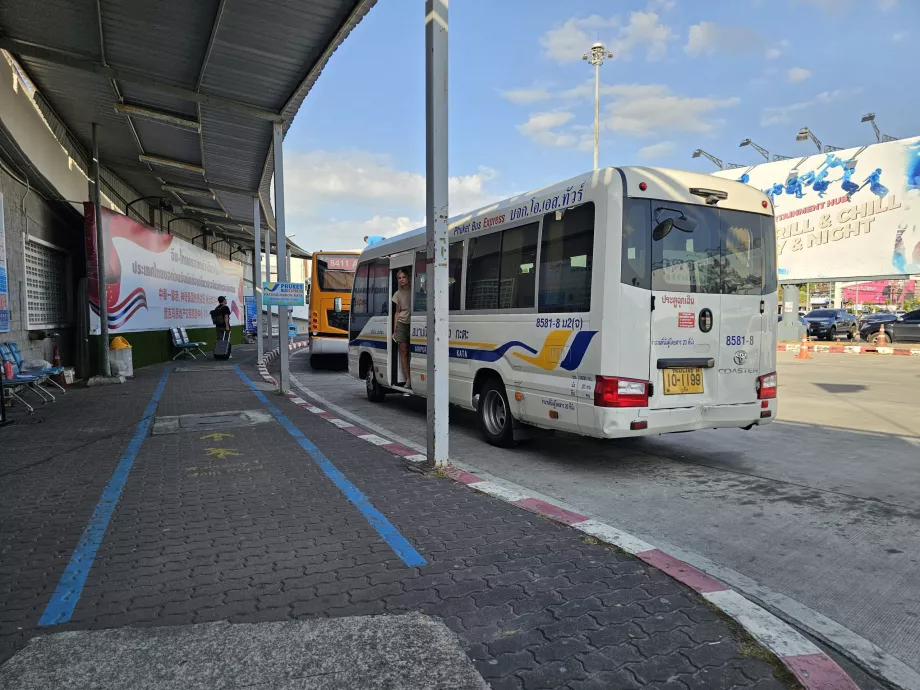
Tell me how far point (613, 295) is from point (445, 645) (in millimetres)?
3758

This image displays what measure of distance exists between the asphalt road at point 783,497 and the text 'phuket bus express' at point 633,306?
1.85 feet

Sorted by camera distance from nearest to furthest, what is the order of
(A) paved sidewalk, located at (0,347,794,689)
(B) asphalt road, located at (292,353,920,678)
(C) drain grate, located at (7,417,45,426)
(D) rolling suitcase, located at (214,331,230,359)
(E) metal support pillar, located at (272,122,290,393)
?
(A) paved sidewalk, located at (0,347,794,689) → (B) asphalt road, located at (292,353,920,678) → (C) drain grate, located at (7,417,45,426) → (E) metal support pillar, located at (272,122,290,393) → (D) rolling suitcase, located at (214,331,230,359)

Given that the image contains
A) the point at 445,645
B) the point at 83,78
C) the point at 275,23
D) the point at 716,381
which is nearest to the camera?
the point at 445,645

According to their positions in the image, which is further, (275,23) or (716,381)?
(275,23)

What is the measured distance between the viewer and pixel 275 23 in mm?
8328

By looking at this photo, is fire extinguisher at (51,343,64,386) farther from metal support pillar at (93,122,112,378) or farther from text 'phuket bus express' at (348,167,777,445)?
text 'phuket bus express' at (348,167,777,445)

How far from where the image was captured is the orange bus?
696 inches

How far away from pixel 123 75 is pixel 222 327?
12364 mm

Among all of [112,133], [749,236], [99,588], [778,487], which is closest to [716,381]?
[778,487]

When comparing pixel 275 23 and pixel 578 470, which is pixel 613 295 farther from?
pixel 275 23

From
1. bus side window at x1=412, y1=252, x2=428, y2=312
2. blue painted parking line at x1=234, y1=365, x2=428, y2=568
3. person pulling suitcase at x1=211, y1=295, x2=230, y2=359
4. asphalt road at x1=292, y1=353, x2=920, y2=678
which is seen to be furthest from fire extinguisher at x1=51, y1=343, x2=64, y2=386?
bus side window at x1=412, y1=252, x2=428, y2=312

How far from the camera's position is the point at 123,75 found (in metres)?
9.85

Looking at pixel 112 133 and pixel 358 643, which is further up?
pixel 112 133

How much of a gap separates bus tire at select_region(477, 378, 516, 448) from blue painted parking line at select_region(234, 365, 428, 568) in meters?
2.08
